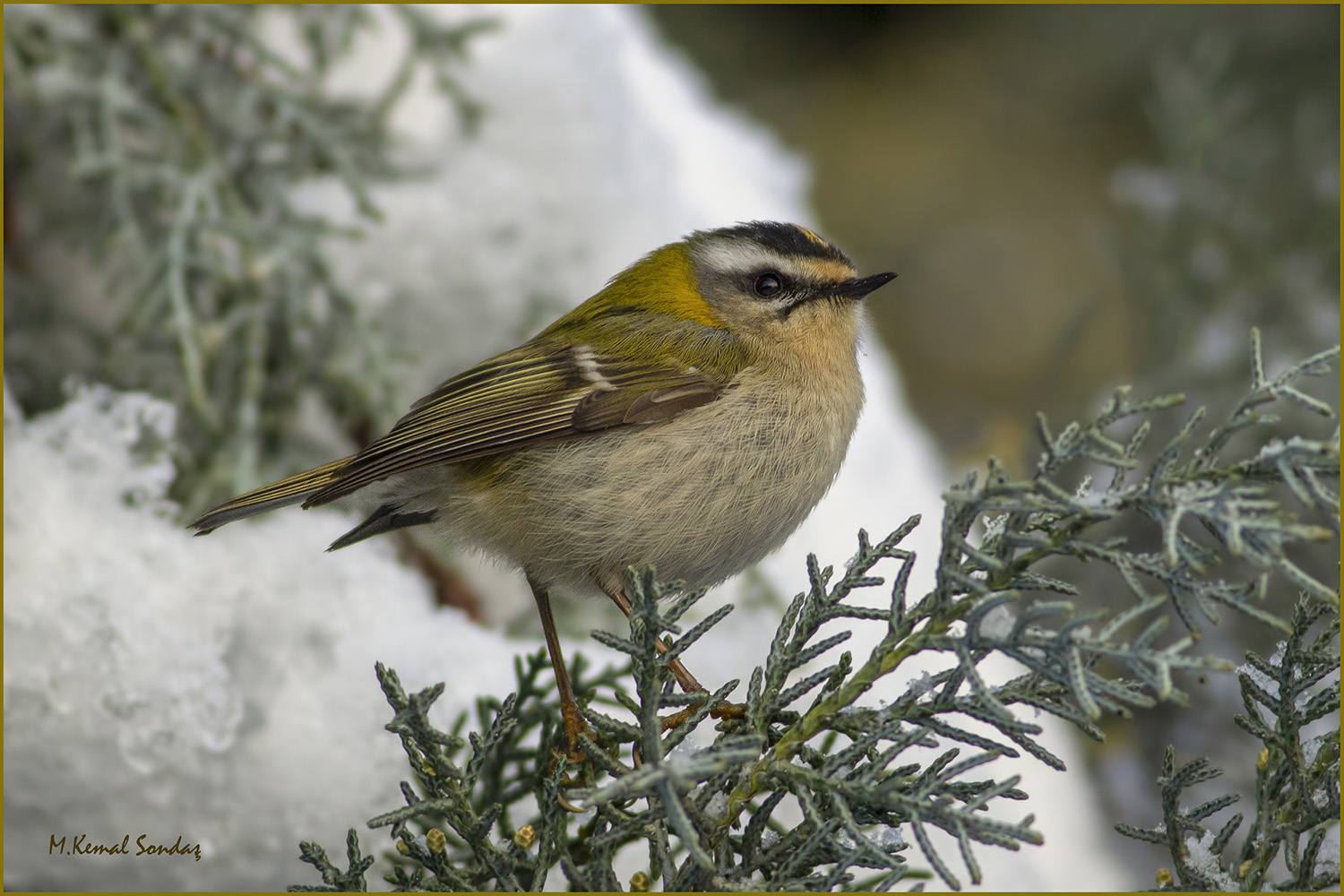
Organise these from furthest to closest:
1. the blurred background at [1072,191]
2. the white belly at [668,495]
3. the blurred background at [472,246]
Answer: the blurred background at [1072,191], the blurred background at [472,246], the white belly at [668,495]

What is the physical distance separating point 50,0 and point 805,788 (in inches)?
76.7

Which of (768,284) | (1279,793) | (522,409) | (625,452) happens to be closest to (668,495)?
(625,452)

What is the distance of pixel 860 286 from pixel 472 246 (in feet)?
2.79

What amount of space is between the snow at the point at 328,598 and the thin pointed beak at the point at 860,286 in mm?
558

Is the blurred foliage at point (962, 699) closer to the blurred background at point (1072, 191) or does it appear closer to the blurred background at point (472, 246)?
the blurred background at point (472, 246)

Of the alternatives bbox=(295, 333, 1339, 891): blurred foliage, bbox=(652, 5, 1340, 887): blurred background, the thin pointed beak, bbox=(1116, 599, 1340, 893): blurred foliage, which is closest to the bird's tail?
bbox=(295, 333, 1339, 891): blurred foliage

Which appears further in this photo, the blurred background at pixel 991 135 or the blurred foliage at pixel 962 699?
the blurred background at pixel 991 135

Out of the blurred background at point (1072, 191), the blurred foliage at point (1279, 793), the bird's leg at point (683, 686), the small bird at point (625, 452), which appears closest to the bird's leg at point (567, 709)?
the small bird at point (625, 452)

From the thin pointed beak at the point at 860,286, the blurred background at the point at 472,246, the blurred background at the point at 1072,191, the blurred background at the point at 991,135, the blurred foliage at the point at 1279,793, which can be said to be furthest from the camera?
the blurred background at the point at 991,135

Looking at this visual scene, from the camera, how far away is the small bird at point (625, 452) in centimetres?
148

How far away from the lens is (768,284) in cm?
185

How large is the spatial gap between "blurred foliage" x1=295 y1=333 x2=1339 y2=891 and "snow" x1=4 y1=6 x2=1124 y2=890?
0.13m

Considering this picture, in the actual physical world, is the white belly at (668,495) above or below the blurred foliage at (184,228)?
below

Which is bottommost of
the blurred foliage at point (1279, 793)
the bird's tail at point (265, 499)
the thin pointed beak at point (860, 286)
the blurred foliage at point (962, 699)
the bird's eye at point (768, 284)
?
the blurred foliage at point (1279, 793)
